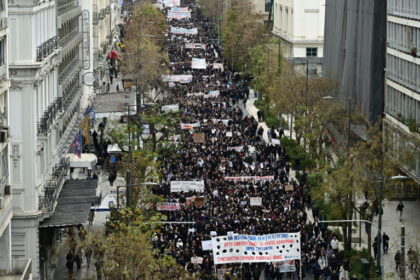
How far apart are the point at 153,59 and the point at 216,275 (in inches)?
2817

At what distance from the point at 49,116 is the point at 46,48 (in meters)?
3.10

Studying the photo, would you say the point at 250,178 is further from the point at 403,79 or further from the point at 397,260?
the point at 397,260

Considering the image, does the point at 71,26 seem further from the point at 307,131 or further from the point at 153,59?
the point at 153,59

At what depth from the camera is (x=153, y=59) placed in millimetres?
124688

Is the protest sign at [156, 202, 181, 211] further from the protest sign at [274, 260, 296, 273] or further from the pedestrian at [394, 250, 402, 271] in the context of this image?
the pedestrian at [394, 250, 402, 271]

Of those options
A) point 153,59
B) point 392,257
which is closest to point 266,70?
point 153,59

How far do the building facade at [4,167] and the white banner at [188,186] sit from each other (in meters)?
28.3

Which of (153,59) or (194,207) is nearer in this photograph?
(194,207)

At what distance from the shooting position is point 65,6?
82.4m

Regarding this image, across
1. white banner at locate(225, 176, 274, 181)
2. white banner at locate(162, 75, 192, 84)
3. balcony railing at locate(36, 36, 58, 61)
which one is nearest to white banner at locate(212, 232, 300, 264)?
balcony railing at locate(36, 36, 58, 61)

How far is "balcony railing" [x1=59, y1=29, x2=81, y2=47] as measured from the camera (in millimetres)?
77537

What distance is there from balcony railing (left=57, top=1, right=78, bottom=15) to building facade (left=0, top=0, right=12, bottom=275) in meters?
32.7

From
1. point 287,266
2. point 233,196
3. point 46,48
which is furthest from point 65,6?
point 287,266

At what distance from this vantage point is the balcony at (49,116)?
57.6m
